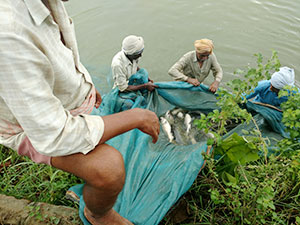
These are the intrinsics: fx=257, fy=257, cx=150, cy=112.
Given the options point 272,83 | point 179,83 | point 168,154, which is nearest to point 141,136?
point 168,154

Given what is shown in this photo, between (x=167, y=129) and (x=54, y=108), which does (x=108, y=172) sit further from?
(x=167, y=129)

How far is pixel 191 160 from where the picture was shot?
2.06m

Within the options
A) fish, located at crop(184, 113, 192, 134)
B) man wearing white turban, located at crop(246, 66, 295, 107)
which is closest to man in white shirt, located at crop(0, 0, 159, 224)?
fish, located at crop(184, 113, 192, 134)

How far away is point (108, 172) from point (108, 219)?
0.53m

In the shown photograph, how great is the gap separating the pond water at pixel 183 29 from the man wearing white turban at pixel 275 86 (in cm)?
110

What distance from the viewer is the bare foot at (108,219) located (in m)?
1.70

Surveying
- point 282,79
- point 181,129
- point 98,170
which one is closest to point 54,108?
point 98,170

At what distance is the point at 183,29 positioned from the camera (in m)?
5.60

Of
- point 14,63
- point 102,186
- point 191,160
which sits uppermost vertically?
point 14,63

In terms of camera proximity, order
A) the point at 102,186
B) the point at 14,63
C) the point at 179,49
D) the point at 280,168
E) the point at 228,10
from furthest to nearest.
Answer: the point at 228,10, the point at 179,49, the point at 280,168, the point at 102,186, the point at 14,63

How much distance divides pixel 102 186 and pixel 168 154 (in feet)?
3.43

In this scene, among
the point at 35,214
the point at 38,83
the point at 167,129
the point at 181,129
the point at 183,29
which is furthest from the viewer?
the point at 183,29

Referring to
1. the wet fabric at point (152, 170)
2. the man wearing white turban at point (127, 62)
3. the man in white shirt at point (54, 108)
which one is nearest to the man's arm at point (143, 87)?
the man wearing white turban at point (127, 62)

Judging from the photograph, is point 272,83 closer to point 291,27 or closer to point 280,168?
point 280,168
